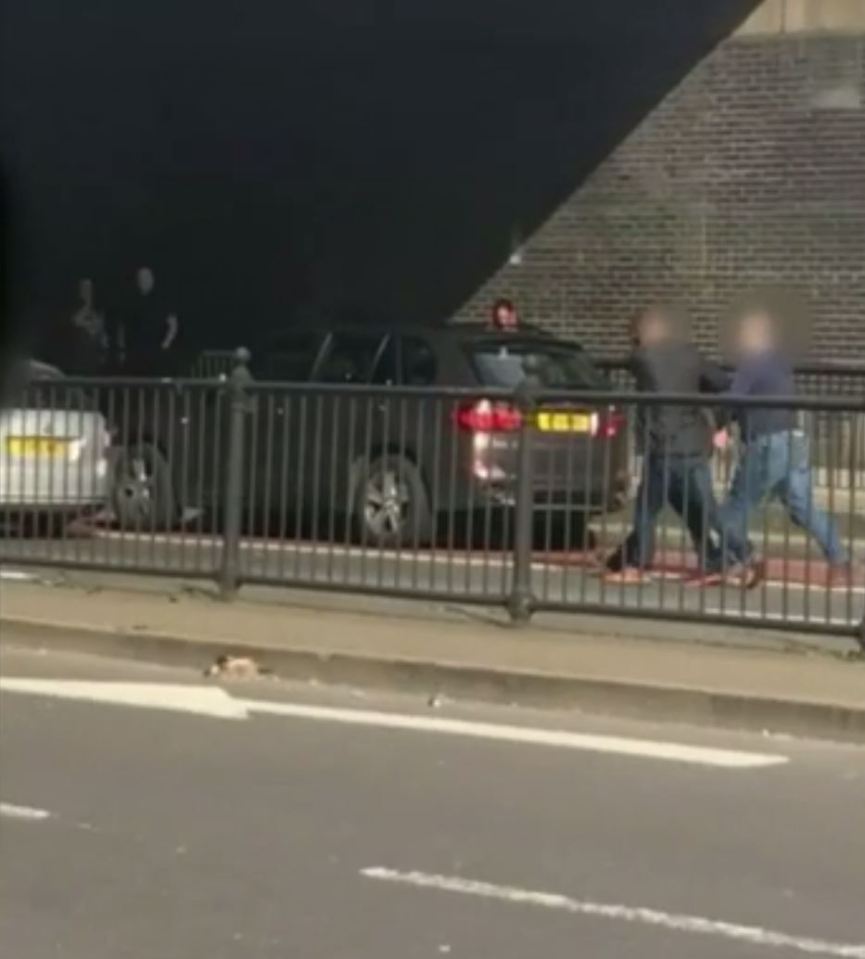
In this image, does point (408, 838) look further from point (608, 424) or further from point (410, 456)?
point (410, 456)

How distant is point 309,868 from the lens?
745cm

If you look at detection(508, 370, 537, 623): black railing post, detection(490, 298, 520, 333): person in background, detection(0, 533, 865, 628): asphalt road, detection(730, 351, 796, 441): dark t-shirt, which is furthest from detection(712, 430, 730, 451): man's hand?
detection(490, 298, 520, 333): person in background

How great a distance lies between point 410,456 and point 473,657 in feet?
7.13

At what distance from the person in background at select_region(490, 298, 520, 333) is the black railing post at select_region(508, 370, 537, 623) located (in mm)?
5551

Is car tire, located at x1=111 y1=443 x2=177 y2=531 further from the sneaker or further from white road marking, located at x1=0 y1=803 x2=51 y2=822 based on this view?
→ white road marking, located at x1=0 y1=803 x2=51 y2=822

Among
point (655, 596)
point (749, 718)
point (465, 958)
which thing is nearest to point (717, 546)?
point (655, 596)

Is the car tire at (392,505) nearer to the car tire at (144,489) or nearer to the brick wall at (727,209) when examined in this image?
the car tire at (144,489)

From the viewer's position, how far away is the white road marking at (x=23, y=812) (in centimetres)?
816

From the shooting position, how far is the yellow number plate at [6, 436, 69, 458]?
13.9 metres

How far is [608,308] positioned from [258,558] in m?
9.22

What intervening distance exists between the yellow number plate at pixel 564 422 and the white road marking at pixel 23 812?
450 cm

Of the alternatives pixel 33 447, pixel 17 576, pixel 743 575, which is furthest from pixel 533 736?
pixel 33 447

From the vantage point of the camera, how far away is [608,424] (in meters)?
12.0

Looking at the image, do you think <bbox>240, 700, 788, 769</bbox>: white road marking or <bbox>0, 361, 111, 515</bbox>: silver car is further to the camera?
<bbox>0, 361, 111, 515</bbox>: silver car
